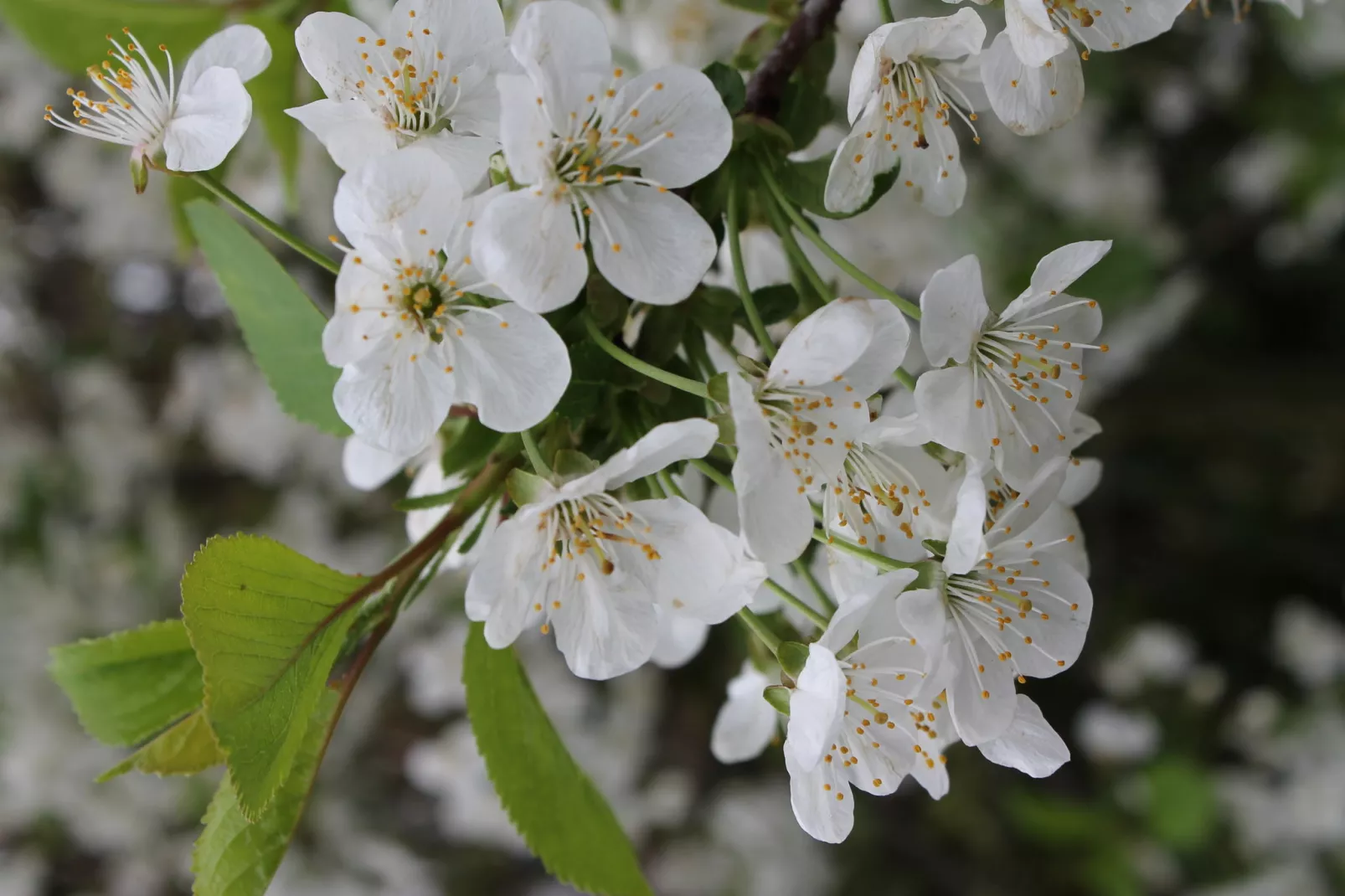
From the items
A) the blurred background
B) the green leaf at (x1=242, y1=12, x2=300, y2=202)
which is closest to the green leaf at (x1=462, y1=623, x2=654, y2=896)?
the green leaf at (x1=242, y1=12, x2=300, y2=202)

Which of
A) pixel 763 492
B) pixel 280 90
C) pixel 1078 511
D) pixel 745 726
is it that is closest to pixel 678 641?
pixel 745 726

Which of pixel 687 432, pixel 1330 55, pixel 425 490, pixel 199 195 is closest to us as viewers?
pixel 687 432

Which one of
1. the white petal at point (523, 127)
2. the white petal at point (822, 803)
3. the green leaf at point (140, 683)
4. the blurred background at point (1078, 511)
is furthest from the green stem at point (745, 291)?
the blurred background at point (1078, 511)

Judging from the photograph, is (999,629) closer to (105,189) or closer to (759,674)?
(759,674)

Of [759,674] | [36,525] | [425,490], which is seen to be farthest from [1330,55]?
[36,525]

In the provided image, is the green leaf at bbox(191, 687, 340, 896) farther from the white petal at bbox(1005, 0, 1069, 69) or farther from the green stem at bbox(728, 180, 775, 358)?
the white petal at bbox(1005, 0, 1069, 69)

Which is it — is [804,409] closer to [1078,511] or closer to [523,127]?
[523,127]

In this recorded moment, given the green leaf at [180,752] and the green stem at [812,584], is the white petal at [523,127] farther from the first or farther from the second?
the green leaf at [180,752]
